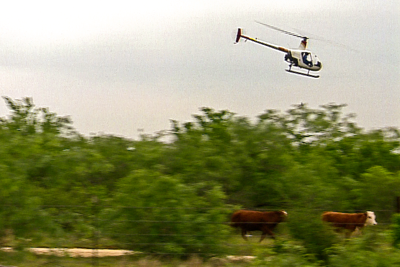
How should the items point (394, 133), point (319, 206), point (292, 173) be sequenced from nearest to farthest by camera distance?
point (319, 206) < point (292, 173) < point (394, 133)

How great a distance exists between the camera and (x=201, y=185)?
1767 cm

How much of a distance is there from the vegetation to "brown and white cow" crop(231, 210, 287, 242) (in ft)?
1.12

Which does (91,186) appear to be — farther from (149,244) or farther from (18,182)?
(149,244)

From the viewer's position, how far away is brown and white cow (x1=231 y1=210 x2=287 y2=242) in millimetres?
15523

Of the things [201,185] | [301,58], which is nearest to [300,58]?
[301,58]

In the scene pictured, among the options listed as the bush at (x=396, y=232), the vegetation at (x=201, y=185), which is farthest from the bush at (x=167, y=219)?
the bush at (x=396, y=232)

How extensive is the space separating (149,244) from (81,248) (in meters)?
1.70

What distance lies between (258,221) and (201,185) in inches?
82.9

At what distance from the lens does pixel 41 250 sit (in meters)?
14.6

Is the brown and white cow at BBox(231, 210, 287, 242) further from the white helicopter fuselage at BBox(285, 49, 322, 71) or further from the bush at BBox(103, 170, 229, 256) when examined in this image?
the white helicopter fuselage at BBox(285, 49, 322, 71)

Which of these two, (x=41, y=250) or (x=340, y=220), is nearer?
(x=41, y=250)

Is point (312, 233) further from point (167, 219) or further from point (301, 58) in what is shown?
point (301, 58)

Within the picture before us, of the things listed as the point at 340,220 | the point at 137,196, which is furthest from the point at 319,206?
the point at 137,196

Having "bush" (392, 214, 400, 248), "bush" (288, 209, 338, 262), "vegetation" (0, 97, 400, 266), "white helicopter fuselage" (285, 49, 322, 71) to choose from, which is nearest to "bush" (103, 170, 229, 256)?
"vegetation" (0, 97, 400, 266)
